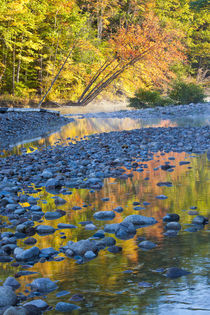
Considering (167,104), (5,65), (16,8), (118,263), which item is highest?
(16,8)

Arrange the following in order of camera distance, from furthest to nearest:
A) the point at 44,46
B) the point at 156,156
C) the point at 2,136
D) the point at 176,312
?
the point at 44,46 → the point at 2,136 → the point at 156,156 → the point at 176,312

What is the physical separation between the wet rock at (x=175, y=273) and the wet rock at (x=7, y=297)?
2.45ft

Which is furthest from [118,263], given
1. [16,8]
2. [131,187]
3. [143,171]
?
[16,8]

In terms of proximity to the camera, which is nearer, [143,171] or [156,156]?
[143,171]

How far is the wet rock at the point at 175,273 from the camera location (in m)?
1.98

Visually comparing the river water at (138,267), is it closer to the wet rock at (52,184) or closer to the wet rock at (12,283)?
the wet rock at (12,283)

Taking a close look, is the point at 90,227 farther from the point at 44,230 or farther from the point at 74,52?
the point at 74,52

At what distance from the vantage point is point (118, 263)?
223 centimetres

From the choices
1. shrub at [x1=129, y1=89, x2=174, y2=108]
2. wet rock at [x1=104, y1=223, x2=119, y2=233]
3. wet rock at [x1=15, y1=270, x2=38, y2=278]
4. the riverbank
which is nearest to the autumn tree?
shrub at [x1=129, y1=89, x2=174, y2=108]

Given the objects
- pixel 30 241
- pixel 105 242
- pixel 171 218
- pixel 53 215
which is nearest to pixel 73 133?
pixel 53 215

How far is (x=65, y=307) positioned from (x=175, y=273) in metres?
0.59

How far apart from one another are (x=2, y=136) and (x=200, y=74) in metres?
32.1

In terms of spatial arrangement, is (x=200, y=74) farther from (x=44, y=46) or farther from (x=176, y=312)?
(x=176, y=312)

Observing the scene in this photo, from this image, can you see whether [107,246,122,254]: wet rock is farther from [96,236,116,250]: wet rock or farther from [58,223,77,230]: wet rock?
[58,223,77,230]: wet rock
